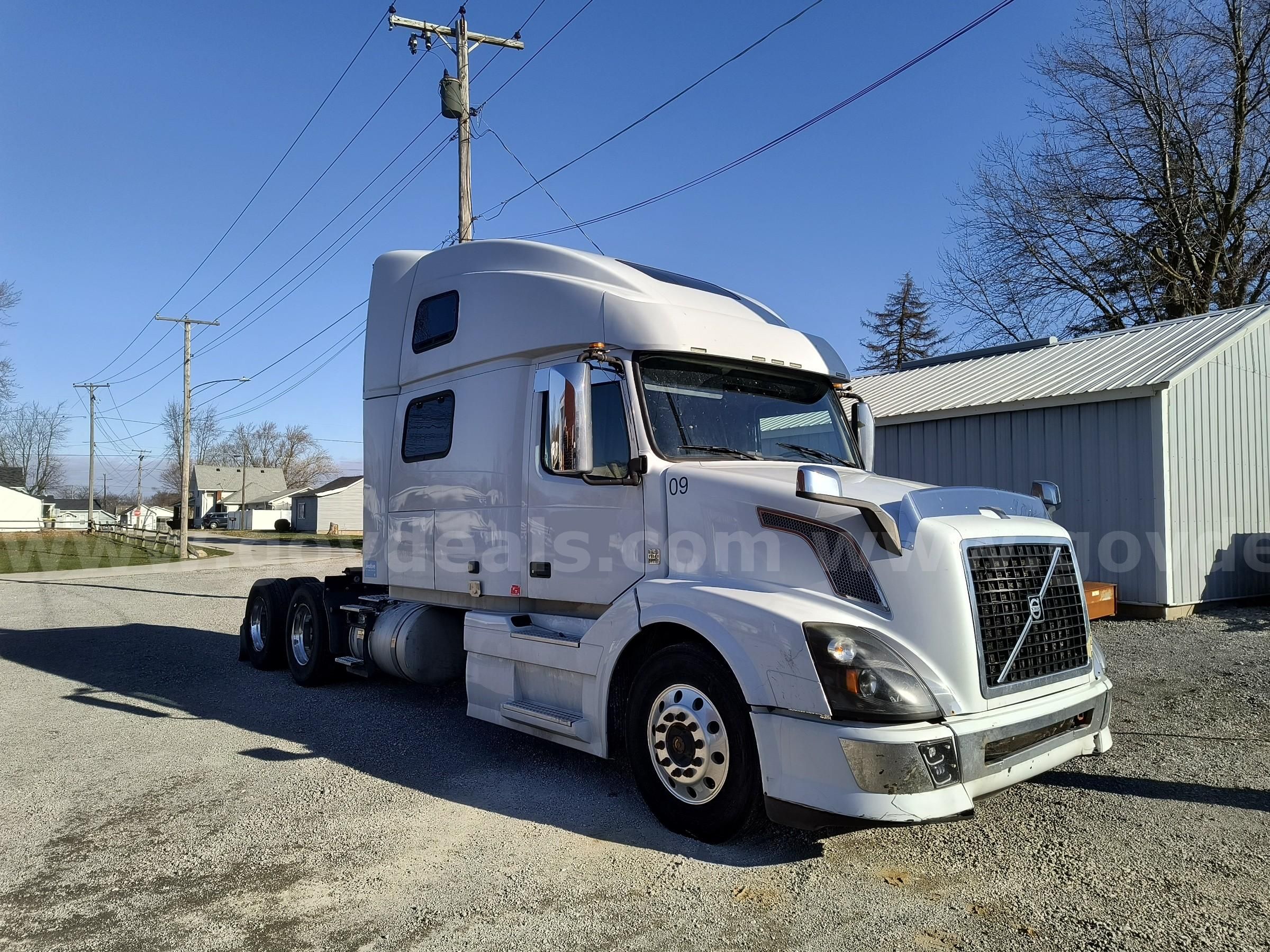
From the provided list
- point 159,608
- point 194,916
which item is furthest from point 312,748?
point 159,608

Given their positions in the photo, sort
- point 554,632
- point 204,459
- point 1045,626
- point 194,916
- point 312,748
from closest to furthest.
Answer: point 194,916 < point 1045,626 < point 554,632 < point 312,748 < point 204,459

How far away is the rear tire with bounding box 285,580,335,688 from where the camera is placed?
8.48 metres

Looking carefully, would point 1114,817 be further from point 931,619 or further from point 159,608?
point 159,608

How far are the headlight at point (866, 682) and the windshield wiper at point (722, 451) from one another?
151 centimetres

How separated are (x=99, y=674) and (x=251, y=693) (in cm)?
235

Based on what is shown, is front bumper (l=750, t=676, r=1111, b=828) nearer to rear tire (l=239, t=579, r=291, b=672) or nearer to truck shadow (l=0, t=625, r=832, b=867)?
truck shadow (l=0, t=625, r=832, b=867)

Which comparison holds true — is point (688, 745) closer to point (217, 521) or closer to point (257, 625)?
point (257, 625)

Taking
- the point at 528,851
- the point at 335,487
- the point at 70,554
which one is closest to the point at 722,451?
the point at 528,851

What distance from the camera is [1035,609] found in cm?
442

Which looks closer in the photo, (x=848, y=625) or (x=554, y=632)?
(x=848, y=625)

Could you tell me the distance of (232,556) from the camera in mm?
35375

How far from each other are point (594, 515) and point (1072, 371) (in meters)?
10.9

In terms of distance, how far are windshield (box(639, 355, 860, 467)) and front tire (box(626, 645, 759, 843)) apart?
127 centimetres

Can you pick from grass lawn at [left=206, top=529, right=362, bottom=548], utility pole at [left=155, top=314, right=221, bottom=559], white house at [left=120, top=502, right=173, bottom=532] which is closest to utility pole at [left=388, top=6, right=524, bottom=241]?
utility pole at [left=155, top=314, right=221, bottom=559]
